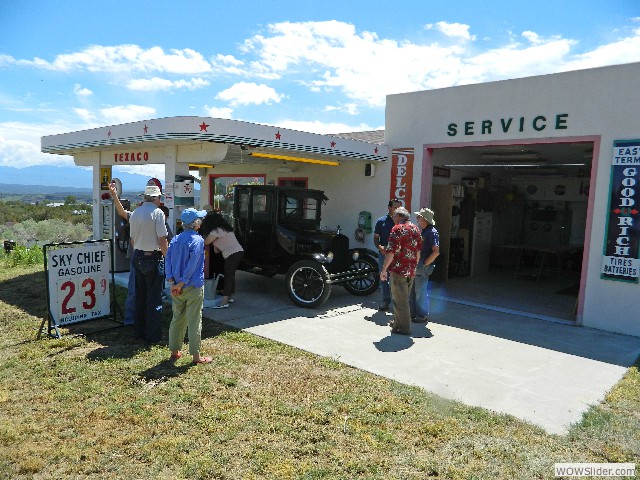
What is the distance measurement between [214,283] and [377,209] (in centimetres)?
388

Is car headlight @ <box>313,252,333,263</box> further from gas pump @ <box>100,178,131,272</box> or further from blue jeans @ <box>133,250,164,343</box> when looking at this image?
gas pump @ <box>100,178,131,272</box>

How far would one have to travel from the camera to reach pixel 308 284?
25.4 feet

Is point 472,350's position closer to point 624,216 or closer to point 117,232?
point 624,216

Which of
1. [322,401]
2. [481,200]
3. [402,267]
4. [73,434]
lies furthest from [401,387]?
[481,200]

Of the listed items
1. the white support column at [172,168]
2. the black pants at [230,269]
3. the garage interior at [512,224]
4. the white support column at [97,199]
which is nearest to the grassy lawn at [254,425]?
the black pants at [230,269]

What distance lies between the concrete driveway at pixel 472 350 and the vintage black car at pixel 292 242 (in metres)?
0.47

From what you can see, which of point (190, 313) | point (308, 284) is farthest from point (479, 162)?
point (190, 313)

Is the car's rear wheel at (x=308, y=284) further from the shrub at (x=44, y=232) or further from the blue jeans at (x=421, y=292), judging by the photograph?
the shrub at (x=44, y=232)

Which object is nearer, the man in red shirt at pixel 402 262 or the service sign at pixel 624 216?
the man in red shirt at pixel 402 262

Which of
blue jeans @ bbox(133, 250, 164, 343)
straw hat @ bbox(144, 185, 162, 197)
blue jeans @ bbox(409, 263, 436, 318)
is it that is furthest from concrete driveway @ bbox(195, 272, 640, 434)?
straw hat @ bbox(144, 185, 162, 197)

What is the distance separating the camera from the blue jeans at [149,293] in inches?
219

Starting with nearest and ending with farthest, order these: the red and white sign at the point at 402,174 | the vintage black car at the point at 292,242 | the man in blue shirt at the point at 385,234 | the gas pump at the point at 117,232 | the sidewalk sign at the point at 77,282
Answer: the sidewalk sign at the point at 77,282
the man in blue shirt at the point at 385,234
the vintage black car at the point at 292,242
the red and white sign at the point at 402,174
the gas pump at the point at 117,232

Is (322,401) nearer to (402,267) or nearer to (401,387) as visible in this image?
(401,387)

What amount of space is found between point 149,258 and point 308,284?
2.85 metres
